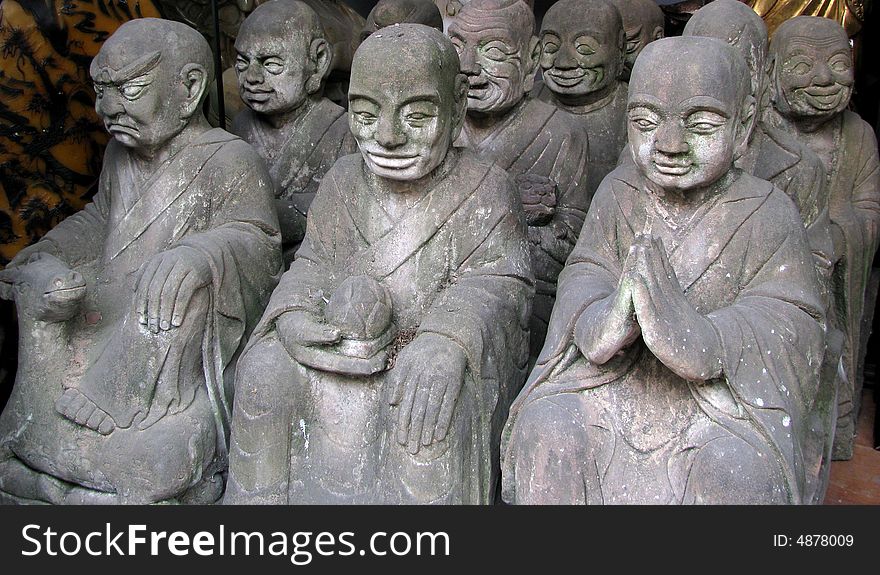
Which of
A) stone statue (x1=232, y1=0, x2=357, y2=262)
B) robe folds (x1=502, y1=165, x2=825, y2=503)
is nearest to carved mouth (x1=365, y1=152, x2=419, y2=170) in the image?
robe folds (x1=502, y1=165, x2=825, y2=503)

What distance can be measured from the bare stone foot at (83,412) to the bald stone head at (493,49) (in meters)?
2.15

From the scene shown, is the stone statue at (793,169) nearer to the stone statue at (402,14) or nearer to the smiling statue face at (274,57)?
the stone statue at (402,14)

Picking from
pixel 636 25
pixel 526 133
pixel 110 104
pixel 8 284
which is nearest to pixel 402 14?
pixel 526 133

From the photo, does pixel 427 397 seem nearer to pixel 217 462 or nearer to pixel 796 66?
pixel 217 462

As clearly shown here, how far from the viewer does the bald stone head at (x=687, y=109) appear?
4.07 meters

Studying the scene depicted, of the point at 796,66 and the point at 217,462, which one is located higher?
the point at 796,66

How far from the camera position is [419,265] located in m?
4.66

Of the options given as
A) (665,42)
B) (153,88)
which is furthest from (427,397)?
(153,88)

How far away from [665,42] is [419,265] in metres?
1.25

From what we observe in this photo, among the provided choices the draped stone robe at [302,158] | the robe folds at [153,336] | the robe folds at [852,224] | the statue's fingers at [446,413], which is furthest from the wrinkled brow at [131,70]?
the robe folds at [852,224]

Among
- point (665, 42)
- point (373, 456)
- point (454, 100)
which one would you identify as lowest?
point (373, 456)

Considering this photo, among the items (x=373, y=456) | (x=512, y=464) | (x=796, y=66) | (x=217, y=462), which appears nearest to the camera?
(x=512, y=464)

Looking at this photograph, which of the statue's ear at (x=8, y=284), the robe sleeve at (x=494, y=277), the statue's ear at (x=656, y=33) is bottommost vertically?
the statue's ear at (x=8, y=284)

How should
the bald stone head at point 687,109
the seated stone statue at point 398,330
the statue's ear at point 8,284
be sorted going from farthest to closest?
the statue's ear at point 8,284 → the seated stone statue at point 398,330 → the bald stone head at point 687,109
